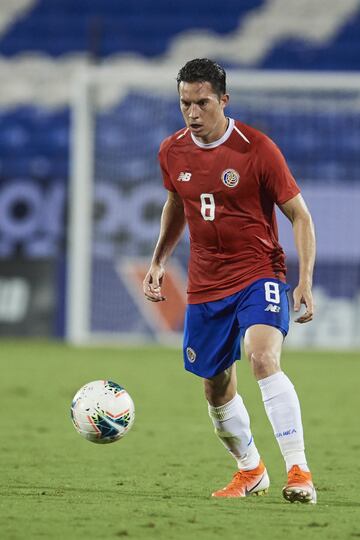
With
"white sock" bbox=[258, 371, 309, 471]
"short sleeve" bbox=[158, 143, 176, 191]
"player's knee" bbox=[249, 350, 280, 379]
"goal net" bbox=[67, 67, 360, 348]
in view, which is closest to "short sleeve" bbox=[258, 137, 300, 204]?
"short sleeve" bbox=[158, 143, 176, 191]

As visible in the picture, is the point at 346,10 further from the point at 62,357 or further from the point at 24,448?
the point at 24,448

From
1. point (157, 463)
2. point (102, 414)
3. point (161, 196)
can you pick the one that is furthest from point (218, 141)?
point (161, 196)

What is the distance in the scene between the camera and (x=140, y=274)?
15617 mm

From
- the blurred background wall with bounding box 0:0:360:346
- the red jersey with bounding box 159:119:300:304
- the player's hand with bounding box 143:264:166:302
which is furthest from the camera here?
the blurred background wall with bounding box 0:0:360:346

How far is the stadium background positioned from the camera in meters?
5.17

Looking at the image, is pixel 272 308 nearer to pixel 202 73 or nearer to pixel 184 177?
pixel 184 177

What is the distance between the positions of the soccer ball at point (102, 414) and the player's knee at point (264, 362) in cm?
79

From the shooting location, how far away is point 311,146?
1576 cm

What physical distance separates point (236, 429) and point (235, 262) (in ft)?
2.65

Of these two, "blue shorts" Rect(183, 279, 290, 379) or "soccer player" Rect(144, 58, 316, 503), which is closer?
"soccer player" Rect(144, 58, 316, 503)

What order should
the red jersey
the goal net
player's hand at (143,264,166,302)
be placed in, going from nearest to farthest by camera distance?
the red jersey
player's hand at (143,264,166,302)
the goal net

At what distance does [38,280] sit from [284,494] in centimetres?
1138

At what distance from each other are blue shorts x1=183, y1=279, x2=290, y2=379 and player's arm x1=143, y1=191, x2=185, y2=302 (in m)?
0.24

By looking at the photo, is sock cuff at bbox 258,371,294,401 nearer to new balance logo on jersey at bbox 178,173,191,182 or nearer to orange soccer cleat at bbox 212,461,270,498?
orange soccer cleat at bbox 212,461,270,498
